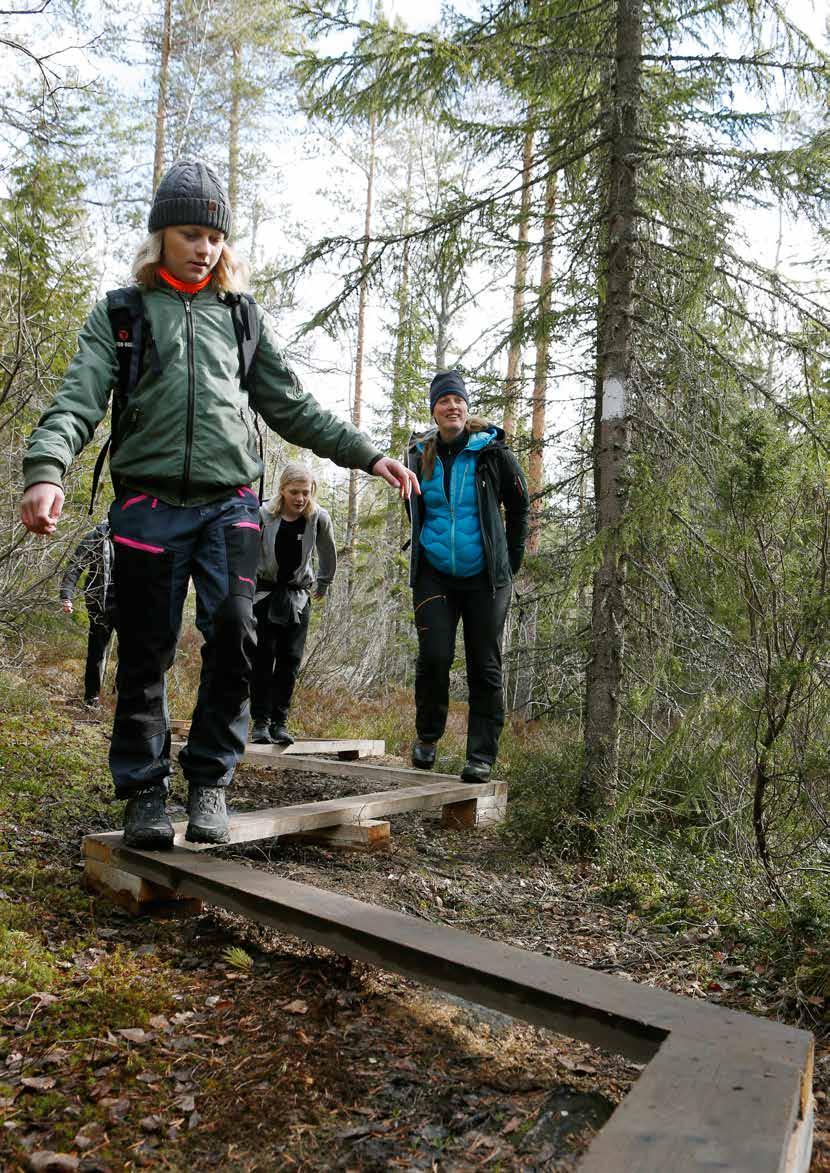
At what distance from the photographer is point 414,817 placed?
18.2ft

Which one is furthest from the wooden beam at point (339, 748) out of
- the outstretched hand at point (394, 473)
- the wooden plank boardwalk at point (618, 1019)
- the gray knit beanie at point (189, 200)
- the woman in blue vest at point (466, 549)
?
the gray knit beanie at point (189, 200)

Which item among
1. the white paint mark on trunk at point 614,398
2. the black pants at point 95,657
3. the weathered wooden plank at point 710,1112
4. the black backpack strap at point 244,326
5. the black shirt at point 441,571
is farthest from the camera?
the black pants at point 95,657

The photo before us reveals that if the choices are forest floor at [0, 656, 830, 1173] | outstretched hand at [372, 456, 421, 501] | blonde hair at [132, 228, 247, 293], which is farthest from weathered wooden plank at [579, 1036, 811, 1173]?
blonde hair at [132, 228, 247, 293]

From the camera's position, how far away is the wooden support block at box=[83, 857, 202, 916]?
313 cm

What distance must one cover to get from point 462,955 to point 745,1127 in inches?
35.4

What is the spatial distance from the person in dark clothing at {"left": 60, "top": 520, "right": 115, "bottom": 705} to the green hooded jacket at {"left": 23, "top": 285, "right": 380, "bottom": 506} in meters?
0.74

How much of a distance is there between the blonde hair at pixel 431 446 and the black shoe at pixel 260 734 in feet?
8.06

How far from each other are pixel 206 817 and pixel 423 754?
2.59 metres

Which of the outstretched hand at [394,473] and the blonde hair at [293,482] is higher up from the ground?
the blonde hair at [293,482]

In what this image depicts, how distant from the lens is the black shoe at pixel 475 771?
5.23m

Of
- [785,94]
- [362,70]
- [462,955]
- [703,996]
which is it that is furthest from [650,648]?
[362,70]

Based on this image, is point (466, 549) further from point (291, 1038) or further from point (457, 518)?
point (291, 1038)

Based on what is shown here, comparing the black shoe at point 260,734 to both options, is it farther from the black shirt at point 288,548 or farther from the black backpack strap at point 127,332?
the black backpack strap at point 127,332

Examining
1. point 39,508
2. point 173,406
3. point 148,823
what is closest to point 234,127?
point 173,406
